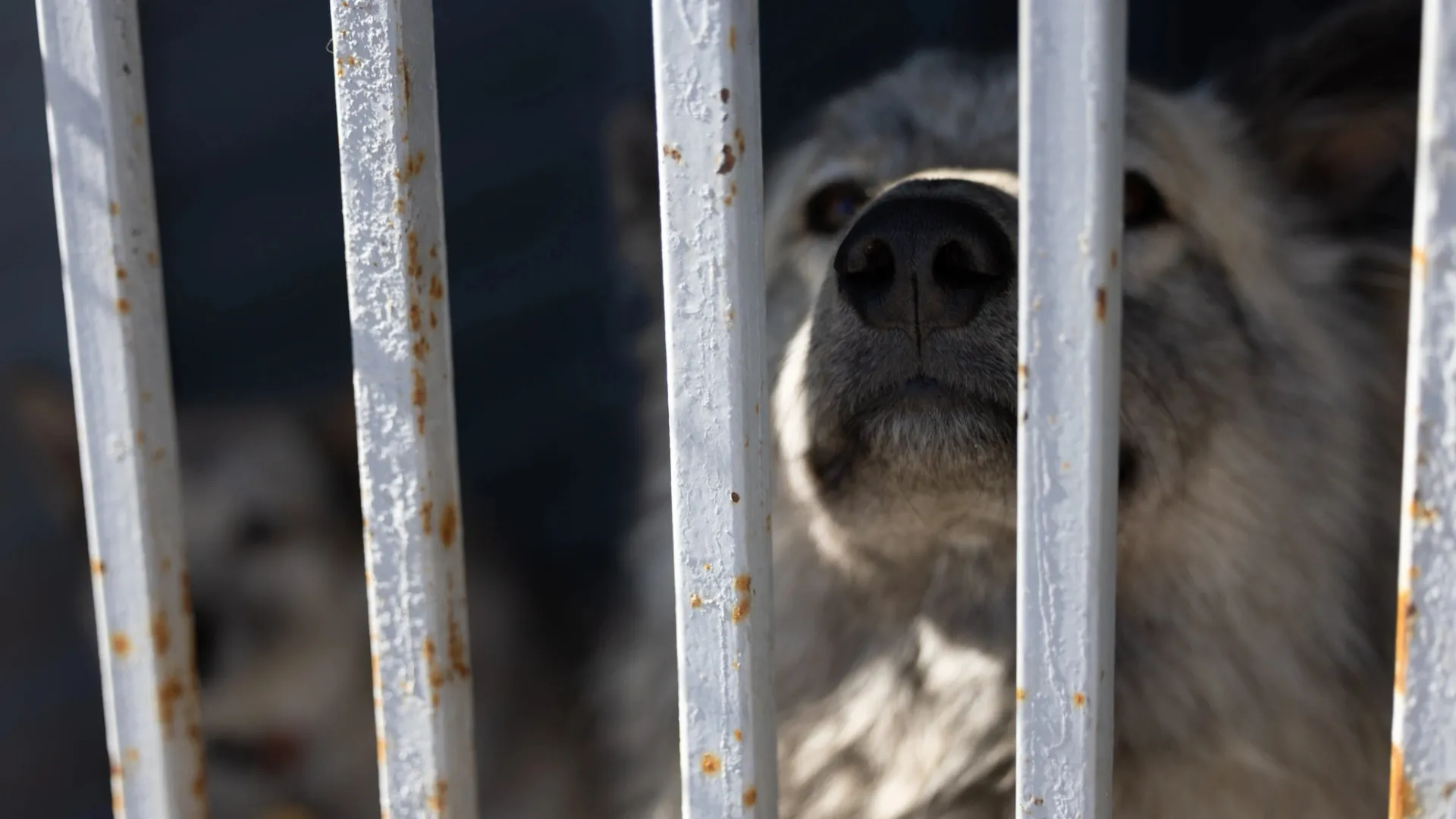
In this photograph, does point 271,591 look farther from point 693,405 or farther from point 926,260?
point 693,405

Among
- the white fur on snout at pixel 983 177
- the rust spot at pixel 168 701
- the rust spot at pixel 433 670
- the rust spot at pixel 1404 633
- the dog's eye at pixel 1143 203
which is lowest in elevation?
the rust spot at pixel 168 701

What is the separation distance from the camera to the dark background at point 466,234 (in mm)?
3053

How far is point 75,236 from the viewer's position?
1300mm

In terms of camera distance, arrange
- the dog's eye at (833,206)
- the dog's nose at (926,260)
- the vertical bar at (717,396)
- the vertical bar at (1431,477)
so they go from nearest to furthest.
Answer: the vertical bar at (1431,477) < the vertical bar at (717,396) < the dog's nose at (926,260) < the dog's eye at (833,206)

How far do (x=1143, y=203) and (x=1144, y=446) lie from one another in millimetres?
404

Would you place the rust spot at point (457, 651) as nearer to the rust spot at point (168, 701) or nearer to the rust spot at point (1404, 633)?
the rust spot at point (168, 701)

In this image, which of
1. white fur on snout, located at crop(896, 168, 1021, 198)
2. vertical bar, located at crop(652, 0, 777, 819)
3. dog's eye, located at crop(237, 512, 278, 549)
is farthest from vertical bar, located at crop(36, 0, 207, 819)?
dog's eye, located at crop(237, 512, 278, 549)

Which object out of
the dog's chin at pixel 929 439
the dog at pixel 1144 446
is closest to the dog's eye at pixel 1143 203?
the dog at pixel 1144 446

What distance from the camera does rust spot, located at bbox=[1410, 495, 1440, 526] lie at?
945 millimetres

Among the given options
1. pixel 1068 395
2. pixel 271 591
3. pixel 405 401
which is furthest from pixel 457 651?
pixel 271 591

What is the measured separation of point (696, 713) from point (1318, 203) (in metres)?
1.55

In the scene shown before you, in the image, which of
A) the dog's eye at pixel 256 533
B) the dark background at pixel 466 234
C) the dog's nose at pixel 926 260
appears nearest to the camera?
the dog's nose at pixel 926 260

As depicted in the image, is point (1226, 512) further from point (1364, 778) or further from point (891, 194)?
point (891, 194)

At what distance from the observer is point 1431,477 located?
3.10 ft
